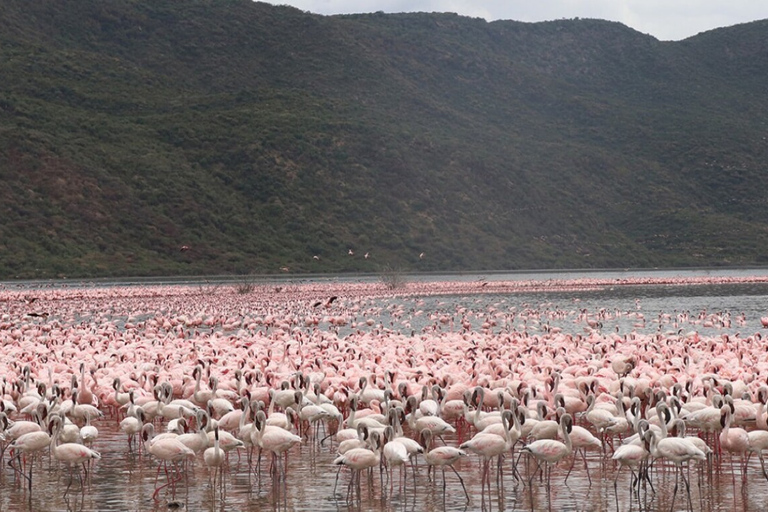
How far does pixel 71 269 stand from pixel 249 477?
55819 millimetres

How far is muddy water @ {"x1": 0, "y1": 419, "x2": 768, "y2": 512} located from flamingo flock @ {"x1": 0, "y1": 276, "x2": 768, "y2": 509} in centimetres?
10

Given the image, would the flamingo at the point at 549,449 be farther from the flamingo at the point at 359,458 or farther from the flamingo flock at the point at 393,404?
the flamingo at the point at 359,458

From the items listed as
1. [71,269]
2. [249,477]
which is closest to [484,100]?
[71,269]

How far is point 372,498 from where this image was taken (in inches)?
422

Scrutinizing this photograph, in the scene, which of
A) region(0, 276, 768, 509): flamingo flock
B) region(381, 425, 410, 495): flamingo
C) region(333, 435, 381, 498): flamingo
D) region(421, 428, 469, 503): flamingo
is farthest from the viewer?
region(0, 276, 768, 509): flamingo flock

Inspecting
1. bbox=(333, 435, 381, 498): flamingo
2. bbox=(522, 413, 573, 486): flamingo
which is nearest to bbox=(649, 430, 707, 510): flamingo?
bbox=(522, 413, 573, 486): flamingo

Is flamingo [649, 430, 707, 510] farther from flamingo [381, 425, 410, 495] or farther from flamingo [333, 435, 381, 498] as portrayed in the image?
flamingo [333, 435, 381, 498]

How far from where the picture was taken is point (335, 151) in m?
87.4

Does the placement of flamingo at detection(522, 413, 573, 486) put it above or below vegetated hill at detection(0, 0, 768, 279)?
below

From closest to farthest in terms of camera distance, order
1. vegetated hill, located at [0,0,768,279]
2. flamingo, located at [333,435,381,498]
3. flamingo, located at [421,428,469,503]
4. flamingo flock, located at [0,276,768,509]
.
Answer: flamingo, located at [333,435,381,498]
flamingo, located at [421,428,469,503]
flamingo flock, located at [0,276,768,509]
vegetated hill, located at [0,0,768,279]

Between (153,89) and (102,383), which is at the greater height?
(153,89)

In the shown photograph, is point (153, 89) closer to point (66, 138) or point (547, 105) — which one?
point (66, 138)

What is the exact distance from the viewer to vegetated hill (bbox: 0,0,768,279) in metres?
73.6

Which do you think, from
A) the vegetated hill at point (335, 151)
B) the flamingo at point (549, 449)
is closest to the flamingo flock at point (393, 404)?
the flamingo at point (549, 449)
